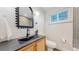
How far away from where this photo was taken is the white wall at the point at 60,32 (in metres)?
0.99

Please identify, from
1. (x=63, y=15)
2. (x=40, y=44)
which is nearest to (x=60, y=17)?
(x=63, y=15)

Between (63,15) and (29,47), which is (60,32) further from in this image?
(29,47)

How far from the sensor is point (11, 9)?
950 mm

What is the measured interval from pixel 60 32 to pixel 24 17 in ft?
1.30

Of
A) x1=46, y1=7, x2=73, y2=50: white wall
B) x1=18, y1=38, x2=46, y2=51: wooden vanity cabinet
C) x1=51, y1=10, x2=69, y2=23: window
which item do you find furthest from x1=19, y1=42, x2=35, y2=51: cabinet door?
x1=51, y1=10, x2=69, y2=23: window

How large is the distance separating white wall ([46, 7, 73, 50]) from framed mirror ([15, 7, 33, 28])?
178 mm

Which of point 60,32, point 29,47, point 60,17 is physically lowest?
point 29,47

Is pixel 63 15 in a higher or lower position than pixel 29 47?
higher

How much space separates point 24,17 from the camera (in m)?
0.99

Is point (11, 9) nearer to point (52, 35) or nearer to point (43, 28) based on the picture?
point (43, 28)

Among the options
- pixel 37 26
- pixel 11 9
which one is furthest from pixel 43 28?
pixel 11 9

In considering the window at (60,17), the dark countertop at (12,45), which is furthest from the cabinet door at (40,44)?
the window at (60,17)
